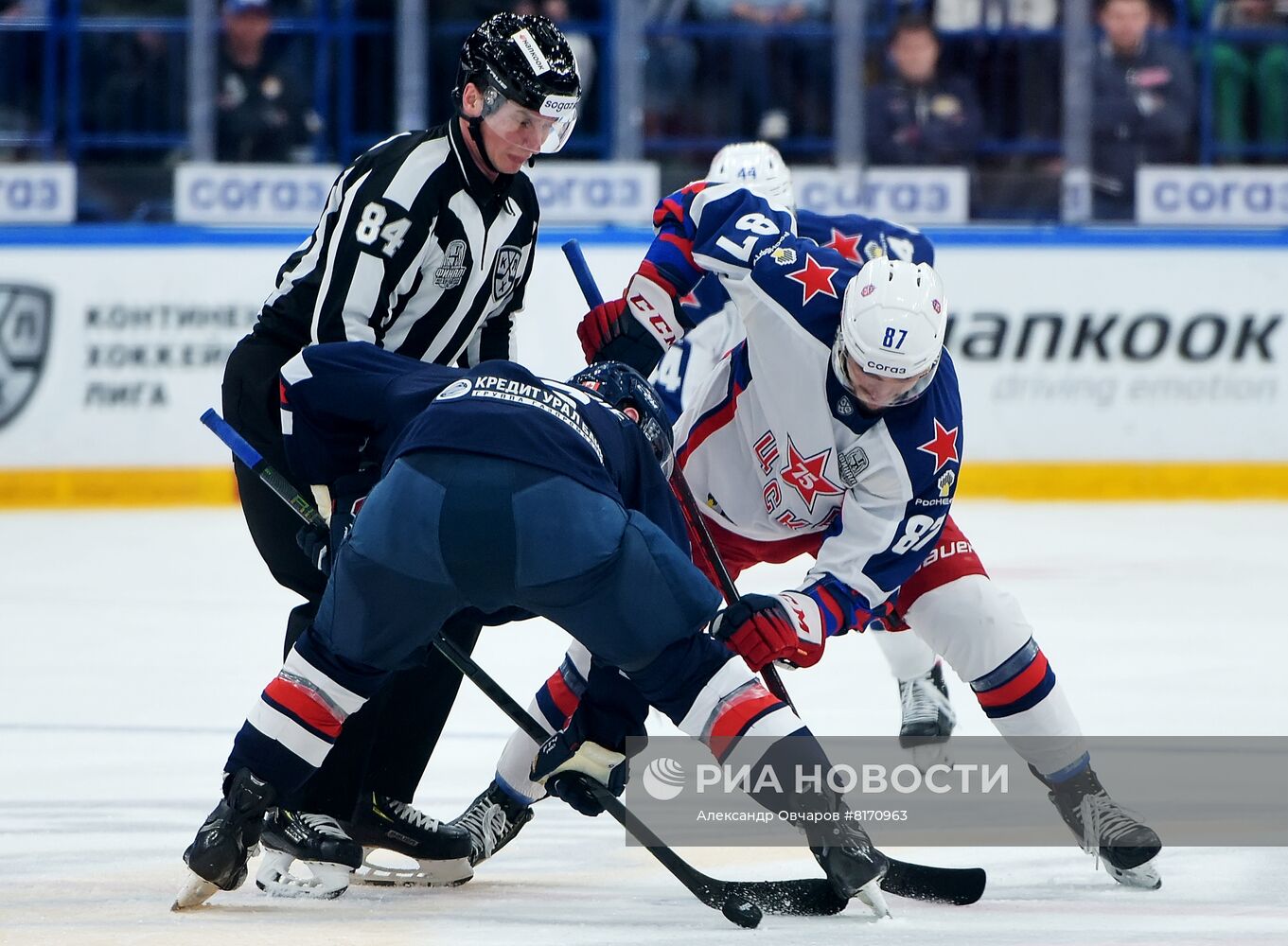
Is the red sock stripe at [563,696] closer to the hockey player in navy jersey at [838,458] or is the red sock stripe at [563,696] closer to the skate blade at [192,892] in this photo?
the hockey player in navy jersey at [838,458]

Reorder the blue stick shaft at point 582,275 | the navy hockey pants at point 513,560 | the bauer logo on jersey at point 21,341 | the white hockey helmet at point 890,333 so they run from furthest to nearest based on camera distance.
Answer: the bauer logo on jersey at point 21,341 < the blue stick shaft at point 582,275 < the white hockey helmet at point 890,333 < the navy hockey pants at point 513,560

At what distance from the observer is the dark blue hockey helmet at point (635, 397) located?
2887 millimetres

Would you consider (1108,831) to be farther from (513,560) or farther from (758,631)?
(513,560)

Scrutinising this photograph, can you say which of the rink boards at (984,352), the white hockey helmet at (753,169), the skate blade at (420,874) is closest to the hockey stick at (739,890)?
the skate blade at (420,874)

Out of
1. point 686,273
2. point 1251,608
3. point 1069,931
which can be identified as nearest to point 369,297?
point 686,273

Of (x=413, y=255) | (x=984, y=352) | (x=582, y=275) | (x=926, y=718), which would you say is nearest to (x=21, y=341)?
(x=984, y=352)

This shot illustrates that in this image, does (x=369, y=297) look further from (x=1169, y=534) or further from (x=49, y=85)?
(x=49, y=85)

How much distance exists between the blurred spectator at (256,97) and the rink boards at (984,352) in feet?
2.59

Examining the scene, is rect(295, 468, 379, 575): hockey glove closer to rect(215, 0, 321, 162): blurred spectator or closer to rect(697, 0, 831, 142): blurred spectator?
rect(215, 0, 321, 162): blurred spectator

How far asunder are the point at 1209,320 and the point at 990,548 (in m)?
1.69

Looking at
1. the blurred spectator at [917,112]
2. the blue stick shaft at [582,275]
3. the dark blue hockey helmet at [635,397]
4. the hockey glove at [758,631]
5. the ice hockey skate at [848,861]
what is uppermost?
the blurred spectator at [917,112]

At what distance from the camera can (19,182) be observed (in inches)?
303

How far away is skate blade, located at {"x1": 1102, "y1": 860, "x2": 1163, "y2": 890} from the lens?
9.96ft

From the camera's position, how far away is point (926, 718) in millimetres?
4062
